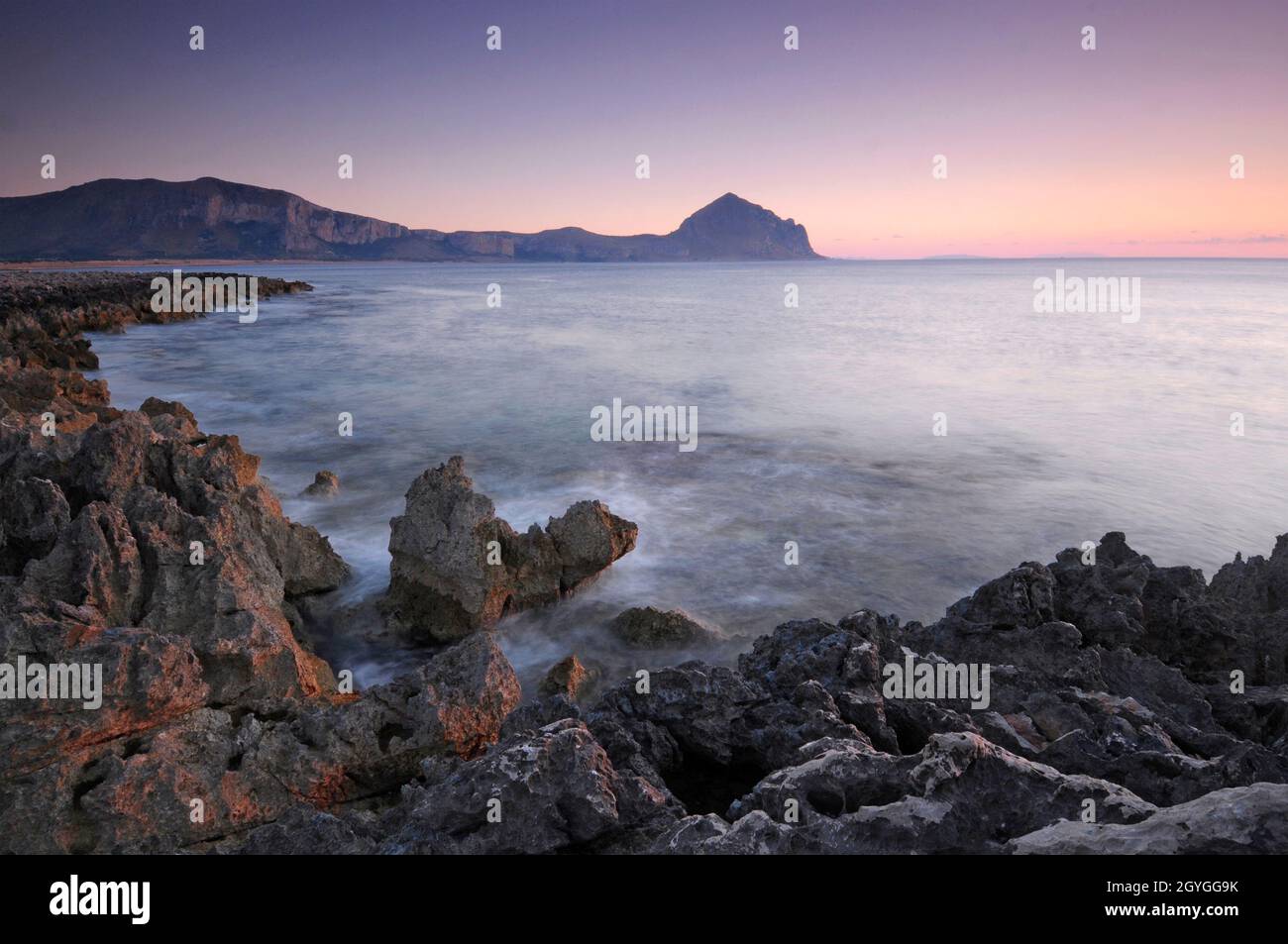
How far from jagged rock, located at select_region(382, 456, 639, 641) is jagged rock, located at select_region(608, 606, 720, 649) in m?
1.20

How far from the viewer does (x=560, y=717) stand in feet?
15.6

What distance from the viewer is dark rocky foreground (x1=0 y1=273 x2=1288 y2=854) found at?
3320mm

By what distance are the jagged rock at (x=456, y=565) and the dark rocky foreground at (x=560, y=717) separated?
4cm

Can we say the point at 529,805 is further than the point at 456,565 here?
No

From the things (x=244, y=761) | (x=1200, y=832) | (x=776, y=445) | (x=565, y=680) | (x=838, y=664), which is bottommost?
(x=565, y=680)

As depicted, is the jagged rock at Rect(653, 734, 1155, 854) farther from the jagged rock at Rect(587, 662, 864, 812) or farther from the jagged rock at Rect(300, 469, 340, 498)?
the jagged rock at Rect(300, 469, 340, 498)

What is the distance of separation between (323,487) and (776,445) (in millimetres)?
10426

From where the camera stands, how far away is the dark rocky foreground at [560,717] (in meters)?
3.32

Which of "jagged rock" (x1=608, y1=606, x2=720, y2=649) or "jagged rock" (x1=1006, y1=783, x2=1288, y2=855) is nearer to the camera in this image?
"jagged rock" (x1=1006, y1=783, x2=1288, y2=855)

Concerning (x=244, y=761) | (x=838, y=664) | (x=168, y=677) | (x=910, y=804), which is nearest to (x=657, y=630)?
(x=838, y=664)

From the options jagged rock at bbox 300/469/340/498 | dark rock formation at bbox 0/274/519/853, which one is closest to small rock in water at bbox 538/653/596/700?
dark rock formation at bbox 0/274/519/853

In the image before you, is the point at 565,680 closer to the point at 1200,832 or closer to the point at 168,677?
the point at 168,677
